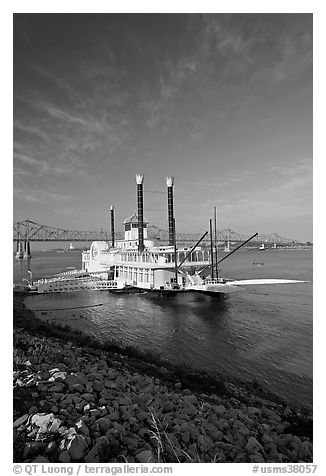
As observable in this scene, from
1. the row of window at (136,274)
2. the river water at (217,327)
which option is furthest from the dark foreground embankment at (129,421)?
the row of window at (136,274)

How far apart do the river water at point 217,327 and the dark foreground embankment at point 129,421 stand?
7.23ft

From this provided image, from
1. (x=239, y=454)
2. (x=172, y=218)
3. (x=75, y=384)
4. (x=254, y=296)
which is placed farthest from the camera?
(x=172, y=218)

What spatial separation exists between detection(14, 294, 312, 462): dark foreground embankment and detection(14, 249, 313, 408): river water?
7.23 ft

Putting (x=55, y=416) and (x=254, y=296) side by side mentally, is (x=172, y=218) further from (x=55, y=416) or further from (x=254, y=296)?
(x=55, y=416)

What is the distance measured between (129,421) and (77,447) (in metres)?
0.73

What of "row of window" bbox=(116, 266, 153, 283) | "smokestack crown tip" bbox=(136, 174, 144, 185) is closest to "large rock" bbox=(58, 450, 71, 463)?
"row of window" bbox=(116, 266, 153, 283)

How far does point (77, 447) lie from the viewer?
2.48 m

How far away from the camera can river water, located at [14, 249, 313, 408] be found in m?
7.39

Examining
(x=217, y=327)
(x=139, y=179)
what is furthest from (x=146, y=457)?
(x=139, y=179)

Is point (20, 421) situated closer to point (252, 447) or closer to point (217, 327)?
point (252, 447)

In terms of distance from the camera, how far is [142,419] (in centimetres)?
325

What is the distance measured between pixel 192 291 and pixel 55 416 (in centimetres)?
1644

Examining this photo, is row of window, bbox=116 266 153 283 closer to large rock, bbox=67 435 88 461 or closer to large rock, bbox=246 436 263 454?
large rock, bbox=246 436 263 454
